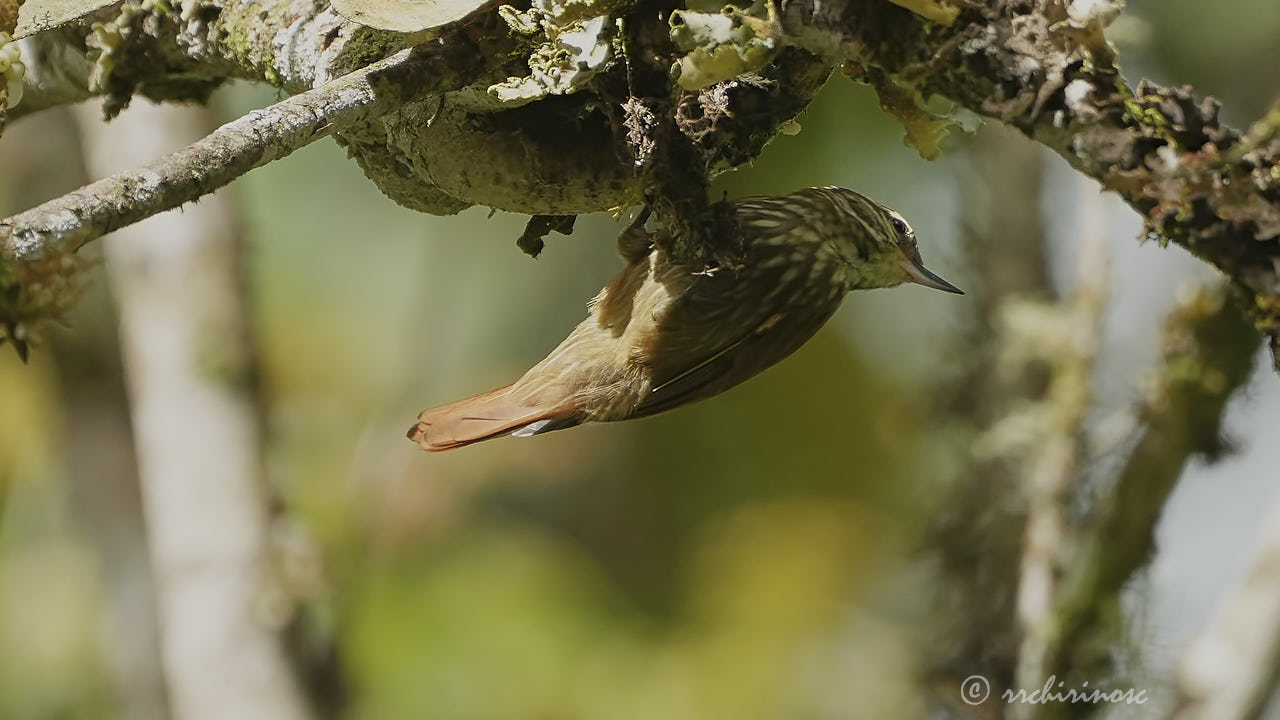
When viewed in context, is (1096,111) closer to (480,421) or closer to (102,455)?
(480,421)

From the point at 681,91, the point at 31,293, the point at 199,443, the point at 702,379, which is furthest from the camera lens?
the point at 199,443

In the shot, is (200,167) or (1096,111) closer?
(200,167)

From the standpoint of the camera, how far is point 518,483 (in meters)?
9.55

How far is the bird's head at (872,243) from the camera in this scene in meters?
2.70

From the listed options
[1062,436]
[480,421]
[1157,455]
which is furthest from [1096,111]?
[1062,436]

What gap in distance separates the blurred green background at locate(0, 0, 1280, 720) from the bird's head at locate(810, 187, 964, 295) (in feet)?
10.5

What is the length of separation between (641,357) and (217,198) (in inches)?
126

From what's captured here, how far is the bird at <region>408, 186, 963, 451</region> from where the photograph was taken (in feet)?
8.18

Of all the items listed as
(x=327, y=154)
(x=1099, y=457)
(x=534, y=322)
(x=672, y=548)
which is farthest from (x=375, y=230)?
(x=1099, y=457)

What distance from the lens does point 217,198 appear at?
5176 mm

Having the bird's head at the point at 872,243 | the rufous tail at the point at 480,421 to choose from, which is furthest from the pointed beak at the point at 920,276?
the rufous tail at the point at 480,421

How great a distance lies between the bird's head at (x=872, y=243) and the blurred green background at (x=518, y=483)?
3.21 m

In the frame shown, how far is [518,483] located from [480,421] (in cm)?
714

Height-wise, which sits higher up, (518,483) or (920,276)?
(920,276)
